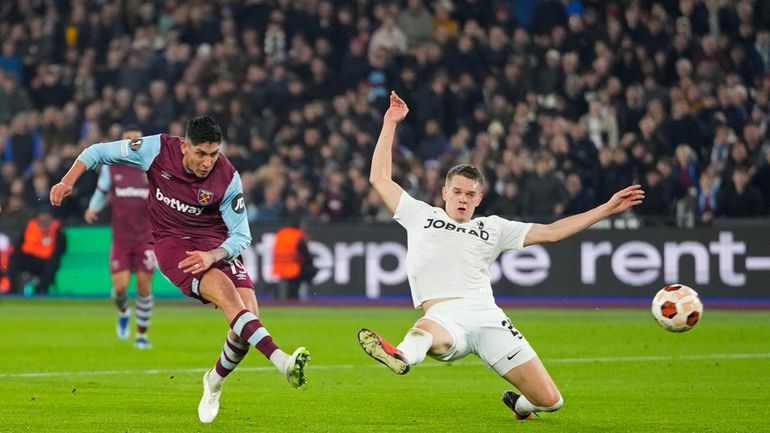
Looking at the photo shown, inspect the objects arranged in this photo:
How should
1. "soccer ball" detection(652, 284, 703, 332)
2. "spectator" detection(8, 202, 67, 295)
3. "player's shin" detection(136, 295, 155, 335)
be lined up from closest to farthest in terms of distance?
"soccer ball" detection(652, 284, 703, 332)
"player's shin" detection(136, 295, 155, 335)
"spectator" detection(8, 202, 67, 295)

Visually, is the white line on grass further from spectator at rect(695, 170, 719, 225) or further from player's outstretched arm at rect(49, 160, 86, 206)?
spectator at rect(695, 170, 719, 225)

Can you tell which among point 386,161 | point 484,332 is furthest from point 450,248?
point 386,161

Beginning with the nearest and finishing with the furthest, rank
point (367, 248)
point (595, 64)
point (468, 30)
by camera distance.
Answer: point (367, 248)
point (595, 64)
point (468, 30)

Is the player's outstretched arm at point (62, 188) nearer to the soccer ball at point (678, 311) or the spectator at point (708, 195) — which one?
the soccer ball at point (678, 311)

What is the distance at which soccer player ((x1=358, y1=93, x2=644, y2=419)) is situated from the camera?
33.1ft

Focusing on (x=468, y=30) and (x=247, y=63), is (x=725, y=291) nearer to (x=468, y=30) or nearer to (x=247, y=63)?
(x=468, y=30)

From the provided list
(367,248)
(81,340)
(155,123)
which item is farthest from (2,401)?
(155,123)

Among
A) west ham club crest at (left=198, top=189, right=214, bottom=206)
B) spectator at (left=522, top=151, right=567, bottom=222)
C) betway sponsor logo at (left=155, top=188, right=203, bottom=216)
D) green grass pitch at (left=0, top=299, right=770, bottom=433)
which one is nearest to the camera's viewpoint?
green grass pitch at (left=0, top=299, right=770, bottom=433)

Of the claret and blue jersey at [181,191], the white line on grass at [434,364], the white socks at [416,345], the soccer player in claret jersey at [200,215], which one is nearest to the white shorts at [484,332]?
the white socks at [416,345]

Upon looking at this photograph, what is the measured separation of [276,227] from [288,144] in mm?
3006

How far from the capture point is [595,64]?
86.0 feet

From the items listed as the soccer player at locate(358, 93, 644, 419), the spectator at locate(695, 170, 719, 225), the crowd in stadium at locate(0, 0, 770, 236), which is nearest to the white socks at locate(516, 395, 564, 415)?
the soccer player at locate(358, 93, 644, 419)

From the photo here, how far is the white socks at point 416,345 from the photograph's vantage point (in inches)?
369

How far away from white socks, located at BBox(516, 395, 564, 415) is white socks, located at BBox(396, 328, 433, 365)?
1.14 metres
